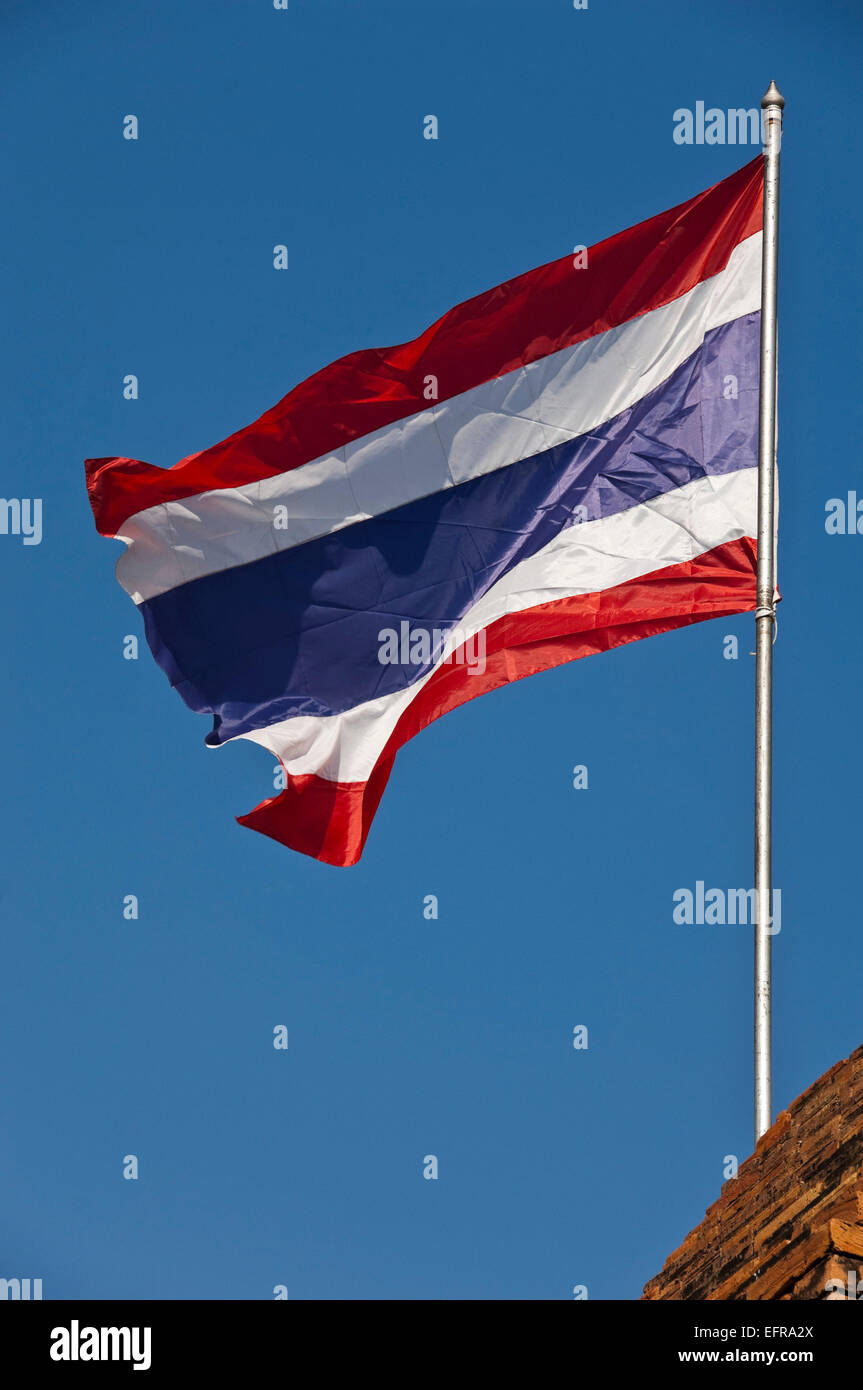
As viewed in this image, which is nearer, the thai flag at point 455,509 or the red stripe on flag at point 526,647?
the red stripe on flag at point 526,647

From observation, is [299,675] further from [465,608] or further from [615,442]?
[615,442]

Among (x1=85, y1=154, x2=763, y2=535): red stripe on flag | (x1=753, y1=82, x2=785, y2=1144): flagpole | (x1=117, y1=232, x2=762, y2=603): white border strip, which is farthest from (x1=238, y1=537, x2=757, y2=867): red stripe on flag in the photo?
(x1=85, y1=154, x2=763, y2=535): red stripe on flag

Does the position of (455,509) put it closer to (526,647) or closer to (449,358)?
(449,358)

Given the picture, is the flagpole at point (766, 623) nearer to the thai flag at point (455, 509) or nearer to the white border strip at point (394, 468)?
the thai flag at point (455, 509)

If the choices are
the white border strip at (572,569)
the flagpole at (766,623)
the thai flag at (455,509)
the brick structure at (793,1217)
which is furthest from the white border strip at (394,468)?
the brick structure at (793,1217)
